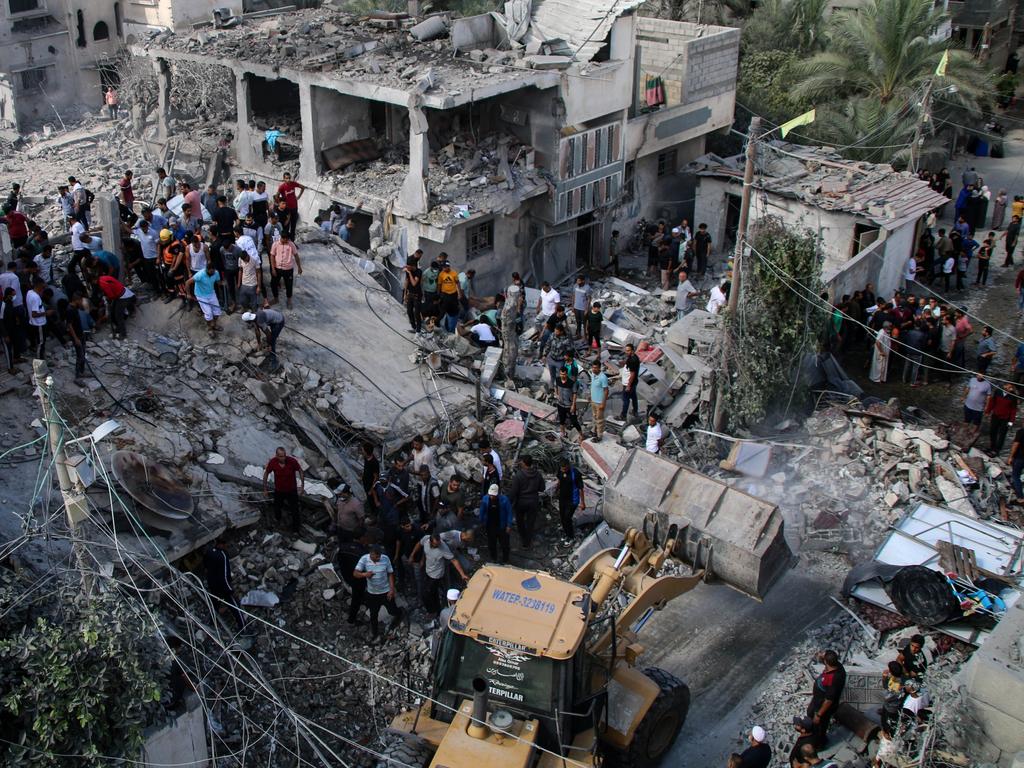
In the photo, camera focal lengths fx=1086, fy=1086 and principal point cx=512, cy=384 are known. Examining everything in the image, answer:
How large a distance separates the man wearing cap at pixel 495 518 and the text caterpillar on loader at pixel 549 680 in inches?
98.1

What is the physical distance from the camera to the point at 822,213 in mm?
24266

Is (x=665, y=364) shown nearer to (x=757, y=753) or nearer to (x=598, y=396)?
(x=598, y=396)

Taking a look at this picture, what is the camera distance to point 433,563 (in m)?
12.5

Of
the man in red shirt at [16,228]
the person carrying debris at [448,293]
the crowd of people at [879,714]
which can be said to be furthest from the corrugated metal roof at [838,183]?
the man in red shirt at [16,228]

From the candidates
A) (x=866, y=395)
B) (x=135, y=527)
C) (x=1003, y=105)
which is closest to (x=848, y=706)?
(x=135, y=527)

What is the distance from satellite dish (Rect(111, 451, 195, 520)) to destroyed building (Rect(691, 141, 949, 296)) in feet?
43.7

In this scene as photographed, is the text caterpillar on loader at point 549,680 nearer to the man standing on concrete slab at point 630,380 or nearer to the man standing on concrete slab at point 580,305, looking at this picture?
the man standing on concrete slab at point 630,380

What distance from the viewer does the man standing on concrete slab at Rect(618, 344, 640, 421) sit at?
56.3 ft

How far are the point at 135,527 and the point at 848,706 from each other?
7.65 meters

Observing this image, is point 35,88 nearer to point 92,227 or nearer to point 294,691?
point 92,227

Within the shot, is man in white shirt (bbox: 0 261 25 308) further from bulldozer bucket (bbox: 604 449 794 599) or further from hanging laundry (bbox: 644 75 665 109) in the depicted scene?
hanging laundry (bbox: 644 75 665 109)

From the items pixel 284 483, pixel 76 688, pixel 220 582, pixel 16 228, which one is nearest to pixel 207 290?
pixel 16 228

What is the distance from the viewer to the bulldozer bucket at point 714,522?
38.8 ft

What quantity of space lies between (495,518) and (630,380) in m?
4.47
